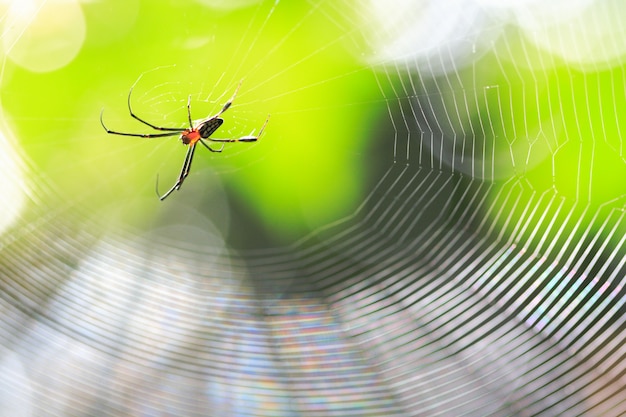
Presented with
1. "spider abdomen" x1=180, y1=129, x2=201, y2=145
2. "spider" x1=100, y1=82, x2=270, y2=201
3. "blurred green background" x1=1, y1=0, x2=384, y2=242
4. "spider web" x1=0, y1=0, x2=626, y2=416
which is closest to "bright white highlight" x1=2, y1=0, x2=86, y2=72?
"blurred green background" x1=1, y1=0, x2=384, y2=242

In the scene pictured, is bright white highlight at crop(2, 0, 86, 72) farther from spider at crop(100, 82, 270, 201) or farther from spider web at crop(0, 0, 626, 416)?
spider at crop(100, 82, 270, 201)

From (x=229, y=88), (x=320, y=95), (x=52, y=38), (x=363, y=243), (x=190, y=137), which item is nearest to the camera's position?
(x=52, y=38)

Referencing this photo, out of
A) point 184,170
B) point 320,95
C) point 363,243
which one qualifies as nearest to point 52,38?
point 184,170

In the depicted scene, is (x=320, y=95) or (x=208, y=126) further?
(x=208, y=126)

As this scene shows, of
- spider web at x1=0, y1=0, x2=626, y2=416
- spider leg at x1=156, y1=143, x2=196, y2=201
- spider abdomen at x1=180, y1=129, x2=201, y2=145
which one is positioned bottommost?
spider web at x1=0, y1=0, x2=626, y2=416

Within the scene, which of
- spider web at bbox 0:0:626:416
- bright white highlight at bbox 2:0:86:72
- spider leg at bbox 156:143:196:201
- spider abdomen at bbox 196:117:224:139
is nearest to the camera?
spider web at bbox 0:0:626:416

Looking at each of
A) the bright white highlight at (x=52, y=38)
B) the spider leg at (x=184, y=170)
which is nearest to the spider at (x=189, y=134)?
the spider leg at (x=184, y=170)

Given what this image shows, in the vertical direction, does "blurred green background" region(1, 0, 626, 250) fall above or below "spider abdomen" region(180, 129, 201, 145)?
below

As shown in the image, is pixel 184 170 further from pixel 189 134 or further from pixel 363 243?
pixel 363 243

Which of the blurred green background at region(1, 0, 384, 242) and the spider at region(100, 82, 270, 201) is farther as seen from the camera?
the spider at region(100, 82, 270, 201)

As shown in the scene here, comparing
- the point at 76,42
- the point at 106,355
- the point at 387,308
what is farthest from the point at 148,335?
the point at 76,42
